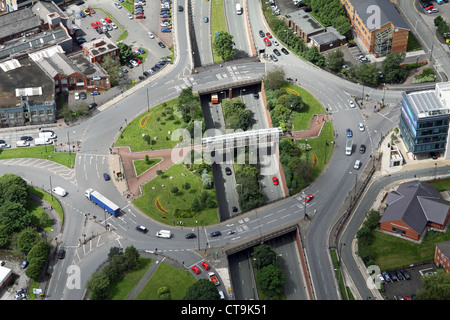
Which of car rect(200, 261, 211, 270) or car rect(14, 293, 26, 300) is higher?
car rect(200, 261, 211, 270)

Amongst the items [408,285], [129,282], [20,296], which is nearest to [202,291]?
[129,282]

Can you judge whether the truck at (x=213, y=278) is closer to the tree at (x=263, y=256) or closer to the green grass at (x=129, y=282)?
the tree at (x=263, y=256)

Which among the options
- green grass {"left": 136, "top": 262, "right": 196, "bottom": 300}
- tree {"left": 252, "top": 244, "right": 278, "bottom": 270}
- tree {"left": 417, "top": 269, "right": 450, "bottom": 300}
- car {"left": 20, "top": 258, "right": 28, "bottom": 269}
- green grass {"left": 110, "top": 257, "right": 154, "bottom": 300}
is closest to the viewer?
tree {"left": 417, "top": 269, "right": 450, "bottom": 300}

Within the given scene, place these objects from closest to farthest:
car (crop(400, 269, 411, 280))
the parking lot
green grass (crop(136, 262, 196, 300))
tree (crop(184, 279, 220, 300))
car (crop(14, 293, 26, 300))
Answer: tree (crop(184, 279, 220, 300)), green grass (crop(136, 262, 196, 300)), the parking lot, car (crop(14, 293, 26, 300)), car (crop(400, 269, 411, 280))

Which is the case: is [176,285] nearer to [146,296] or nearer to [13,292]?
[146,296]

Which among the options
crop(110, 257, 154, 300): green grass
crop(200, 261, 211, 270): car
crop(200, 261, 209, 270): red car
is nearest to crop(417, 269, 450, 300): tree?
crop(200, 261, 211, 270): car

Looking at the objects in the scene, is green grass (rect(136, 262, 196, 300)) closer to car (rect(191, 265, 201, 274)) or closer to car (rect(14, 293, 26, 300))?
car (rect(191, 265, 201, 274))

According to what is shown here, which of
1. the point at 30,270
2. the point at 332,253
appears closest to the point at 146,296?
the point at 30,270
